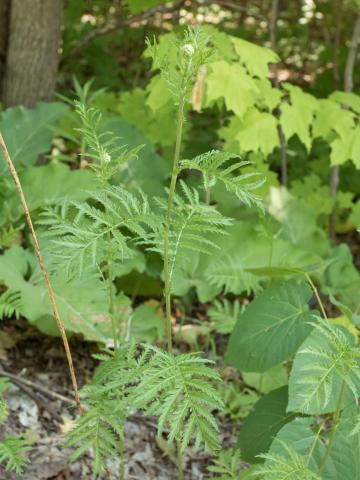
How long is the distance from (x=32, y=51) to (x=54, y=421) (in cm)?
212

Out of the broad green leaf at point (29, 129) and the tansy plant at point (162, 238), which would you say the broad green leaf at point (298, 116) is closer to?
the broad green leaf at point (29, 129)

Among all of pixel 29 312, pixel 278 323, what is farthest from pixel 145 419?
pixel 278 323

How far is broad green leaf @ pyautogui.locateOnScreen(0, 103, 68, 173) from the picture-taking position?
12.4 ft

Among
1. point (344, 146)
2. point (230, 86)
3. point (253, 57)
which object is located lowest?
point (344, 146)

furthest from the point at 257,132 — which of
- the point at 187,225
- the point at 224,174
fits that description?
the point at 224,174

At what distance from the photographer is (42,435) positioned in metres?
2.77

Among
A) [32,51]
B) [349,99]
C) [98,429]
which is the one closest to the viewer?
[98,429]

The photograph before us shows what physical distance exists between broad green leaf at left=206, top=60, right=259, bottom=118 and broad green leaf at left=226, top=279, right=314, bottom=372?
0.94 m

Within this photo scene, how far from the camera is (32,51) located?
406cm

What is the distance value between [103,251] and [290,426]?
2.44 ft

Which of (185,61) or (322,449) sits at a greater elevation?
→ (185,61)

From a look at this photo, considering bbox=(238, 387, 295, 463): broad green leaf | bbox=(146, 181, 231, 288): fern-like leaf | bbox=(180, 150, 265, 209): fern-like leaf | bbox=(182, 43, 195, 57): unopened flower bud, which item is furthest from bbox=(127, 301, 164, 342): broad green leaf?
bbox=(182, 43, 195, 57): unopened flower bud

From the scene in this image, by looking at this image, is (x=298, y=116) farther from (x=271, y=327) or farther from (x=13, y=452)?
(x=13, y=452)

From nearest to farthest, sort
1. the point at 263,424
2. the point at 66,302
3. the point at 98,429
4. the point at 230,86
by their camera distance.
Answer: the point at 98,429 < the point at 263,424 < the point at 66,302 < the point at 230,86
